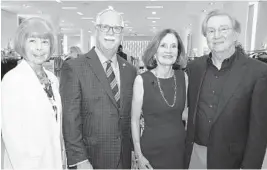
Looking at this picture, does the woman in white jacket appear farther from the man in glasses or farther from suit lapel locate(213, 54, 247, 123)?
suit lapel locate(213, 54, 247, 123)

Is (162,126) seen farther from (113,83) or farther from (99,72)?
(99,72)

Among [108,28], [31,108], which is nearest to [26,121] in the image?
[31,108]

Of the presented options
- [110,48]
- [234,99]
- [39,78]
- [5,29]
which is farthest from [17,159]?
[5,29]

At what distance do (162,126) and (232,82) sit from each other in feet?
1.96

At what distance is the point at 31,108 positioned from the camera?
163 cm

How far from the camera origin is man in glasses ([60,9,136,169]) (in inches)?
75.3

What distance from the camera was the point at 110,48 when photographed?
6.63ft

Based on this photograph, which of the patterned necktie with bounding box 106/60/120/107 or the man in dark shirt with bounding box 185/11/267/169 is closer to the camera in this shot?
the man in dark shirt with bounding box 185/11/267/169

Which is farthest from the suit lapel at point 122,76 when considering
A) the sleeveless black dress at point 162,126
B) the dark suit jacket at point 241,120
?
the dark suit jacket at point 241,120

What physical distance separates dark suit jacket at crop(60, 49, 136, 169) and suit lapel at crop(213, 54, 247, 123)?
2.15 ft

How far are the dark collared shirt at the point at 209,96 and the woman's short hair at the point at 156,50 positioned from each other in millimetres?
250

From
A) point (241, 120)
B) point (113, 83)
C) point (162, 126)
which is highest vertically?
point (113, 83)

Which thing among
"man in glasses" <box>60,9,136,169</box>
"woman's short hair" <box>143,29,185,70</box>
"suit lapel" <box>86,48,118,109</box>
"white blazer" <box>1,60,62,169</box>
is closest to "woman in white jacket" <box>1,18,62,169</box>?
Answer: "white blazer" <box>1,60,62,169</box>

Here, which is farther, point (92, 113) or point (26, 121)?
point (92, 113)
